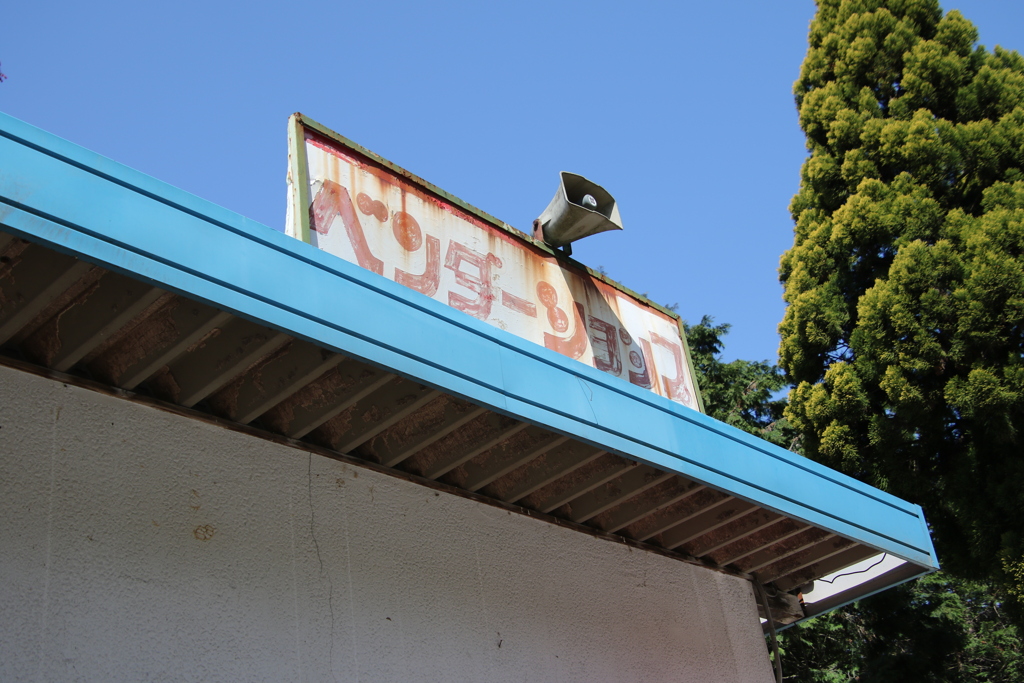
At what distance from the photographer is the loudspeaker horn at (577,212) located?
5660mm

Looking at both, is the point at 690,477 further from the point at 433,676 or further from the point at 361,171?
the point at 361,171

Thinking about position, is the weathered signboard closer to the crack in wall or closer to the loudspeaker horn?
the loudspeaker horn

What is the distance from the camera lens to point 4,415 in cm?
293

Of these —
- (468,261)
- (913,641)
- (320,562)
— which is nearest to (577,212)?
(468,261)

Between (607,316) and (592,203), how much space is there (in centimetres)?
84

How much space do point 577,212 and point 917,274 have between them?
4.09 m

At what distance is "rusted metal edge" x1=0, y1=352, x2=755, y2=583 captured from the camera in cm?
308

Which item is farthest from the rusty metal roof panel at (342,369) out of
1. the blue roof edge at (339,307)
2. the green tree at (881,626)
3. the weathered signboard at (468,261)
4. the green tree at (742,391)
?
the green tree at (742,391)

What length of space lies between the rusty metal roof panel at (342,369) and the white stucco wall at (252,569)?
15 centimetres

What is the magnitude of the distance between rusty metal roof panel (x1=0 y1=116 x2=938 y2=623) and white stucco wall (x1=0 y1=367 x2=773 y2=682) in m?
0.15

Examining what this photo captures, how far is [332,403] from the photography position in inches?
136

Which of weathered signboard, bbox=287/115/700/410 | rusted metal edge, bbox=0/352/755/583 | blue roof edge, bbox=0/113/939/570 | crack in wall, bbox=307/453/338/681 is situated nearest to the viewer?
blue roof edge, bbox=0/113/939/570

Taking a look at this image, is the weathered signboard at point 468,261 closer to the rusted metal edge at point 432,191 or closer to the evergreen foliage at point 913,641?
the rusted metal edge at point 432,191

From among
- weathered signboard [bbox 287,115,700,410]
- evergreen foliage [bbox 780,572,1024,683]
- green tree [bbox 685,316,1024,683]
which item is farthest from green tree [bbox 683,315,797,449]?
weathered signboard [bbox 287,115,700,410]
